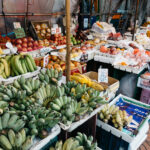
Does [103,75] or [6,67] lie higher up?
[6,67]

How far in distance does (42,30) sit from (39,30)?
86 mm

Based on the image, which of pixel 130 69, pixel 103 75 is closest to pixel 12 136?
pixel 103 75

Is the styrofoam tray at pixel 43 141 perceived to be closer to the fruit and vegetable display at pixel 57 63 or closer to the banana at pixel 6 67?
the banana at pixel 6 67

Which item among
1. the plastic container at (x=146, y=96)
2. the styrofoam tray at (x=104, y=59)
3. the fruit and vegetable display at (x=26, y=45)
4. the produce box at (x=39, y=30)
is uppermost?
the produce box at (x=39, y=30)

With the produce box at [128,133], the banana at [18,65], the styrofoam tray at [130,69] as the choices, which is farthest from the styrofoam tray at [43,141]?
the styrofoam tray at [130,69]

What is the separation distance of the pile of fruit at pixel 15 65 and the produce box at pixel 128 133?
125 cm

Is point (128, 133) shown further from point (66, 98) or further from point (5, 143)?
point (5, 143)

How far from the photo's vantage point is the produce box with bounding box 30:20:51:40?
439 centimetres

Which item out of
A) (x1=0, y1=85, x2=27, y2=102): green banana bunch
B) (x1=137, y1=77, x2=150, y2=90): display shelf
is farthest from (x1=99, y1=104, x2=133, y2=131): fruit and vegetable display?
(x1=137, y1=77, x2=150, y2=90): display shelf

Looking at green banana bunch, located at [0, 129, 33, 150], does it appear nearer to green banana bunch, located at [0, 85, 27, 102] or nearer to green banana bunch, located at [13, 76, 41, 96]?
green banana bunch, located at [0, 85, 27, 102]

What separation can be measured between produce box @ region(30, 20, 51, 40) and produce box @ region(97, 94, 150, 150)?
3.07 meters

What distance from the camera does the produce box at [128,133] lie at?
1.94m

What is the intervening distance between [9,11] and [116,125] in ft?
12.5

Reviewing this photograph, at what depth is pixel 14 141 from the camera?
1.12 metres
